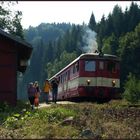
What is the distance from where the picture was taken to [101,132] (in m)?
13.6

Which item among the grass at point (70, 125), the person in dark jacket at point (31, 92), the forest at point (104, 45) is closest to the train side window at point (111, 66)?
the person in dark jacket at point (31, 92)

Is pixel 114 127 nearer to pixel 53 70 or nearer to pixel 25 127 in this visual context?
pixel 25 127

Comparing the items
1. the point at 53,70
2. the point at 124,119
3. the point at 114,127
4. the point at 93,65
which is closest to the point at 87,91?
the point at 93,65

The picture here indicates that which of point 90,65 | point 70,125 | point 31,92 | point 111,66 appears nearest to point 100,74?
point 90,65

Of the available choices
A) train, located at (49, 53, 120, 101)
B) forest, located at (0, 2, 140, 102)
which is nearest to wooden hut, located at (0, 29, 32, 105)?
train, located at (49, 53, 120, 101)

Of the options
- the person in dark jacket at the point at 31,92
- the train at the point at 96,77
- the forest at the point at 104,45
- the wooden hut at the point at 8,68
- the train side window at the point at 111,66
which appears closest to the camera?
→ the wooden hut at the point at 8,68

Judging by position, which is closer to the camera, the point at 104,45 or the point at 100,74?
the point at 100,74

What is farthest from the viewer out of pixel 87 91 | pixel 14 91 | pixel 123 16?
pixel 123 16

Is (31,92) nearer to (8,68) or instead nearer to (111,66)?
(8,68)

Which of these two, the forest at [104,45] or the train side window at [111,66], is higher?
A: the forest at [104,45]

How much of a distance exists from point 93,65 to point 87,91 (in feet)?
5.51

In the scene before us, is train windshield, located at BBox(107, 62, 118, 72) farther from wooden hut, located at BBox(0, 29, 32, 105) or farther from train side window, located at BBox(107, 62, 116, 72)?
wooden hut, located at BBox(0, 29, 32, 105)

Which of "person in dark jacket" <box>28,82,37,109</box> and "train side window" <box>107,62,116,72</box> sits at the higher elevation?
"train side window" <box>107,62,116,72</box>

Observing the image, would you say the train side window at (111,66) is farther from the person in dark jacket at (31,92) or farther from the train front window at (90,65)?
the person in dark jacket at (31,92)
